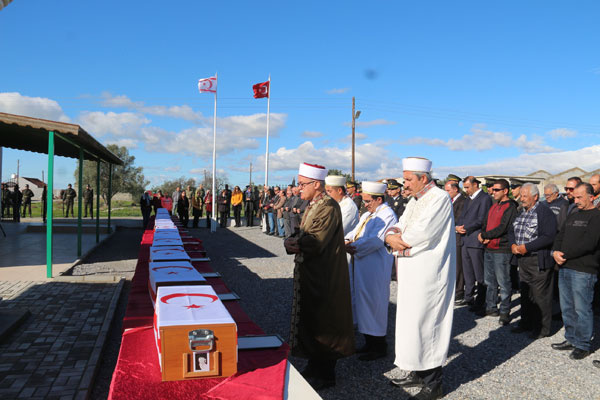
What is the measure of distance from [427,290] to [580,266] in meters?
2.37

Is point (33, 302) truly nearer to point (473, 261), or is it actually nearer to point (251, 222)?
point (473, 261)

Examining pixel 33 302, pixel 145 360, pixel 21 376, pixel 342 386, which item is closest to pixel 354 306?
pixel 342 386

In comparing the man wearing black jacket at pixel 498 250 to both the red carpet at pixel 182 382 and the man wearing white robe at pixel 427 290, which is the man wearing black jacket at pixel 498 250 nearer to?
the man wearing white robe at pixel 427 290

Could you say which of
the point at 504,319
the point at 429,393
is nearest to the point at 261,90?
the point at 504,319

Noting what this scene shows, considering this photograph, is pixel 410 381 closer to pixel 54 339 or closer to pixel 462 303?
pixel 462 303

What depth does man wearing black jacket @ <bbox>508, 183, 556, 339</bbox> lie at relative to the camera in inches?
223

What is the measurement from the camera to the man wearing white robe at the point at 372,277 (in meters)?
4.94

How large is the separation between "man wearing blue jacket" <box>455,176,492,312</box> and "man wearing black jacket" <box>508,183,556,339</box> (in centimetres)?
95

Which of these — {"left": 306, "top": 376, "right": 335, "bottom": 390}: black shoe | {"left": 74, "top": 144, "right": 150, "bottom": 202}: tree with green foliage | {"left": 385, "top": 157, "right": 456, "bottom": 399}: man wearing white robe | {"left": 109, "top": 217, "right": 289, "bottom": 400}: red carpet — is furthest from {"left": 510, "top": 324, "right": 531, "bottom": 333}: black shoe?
{"left": 74, "top": 144, "right": 150, "bottom": 202}: tree with green foliage

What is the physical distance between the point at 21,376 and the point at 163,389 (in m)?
2.60

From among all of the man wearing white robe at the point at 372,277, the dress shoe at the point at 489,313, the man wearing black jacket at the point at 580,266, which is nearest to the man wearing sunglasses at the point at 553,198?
the man wearing black jacket at the point at 580,266

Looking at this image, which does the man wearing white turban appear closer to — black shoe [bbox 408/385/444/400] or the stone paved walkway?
black shoe [bbox 408/385/444/400]

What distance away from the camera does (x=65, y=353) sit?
15.4 ft

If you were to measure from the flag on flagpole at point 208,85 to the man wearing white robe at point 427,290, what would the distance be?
18375mm
